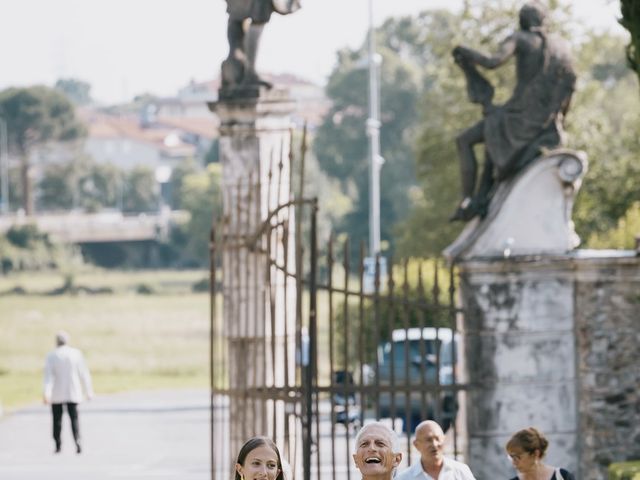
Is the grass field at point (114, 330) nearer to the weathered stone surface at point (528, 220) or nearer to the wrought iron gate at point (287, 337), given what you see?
the wrought iron gate at point (287, 337)

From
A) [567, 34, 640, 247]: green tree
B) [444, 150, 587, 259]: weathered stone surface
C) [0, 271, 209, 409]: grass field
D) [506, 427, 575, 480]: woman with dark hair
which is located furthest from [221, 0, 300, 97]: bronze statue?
[0, 271, 209, 409]: grass field

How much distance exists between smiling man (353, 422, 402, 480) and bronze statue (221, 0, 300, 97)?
729 cm

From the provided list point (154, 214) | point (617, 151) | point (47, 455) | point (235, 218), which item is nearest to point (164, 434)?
point (47, 455)

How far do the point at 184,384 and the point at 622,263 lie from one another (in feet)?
120

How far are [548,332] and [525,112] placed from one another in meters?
1.45

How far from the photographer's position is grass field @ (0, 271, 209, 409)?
53.3 meters

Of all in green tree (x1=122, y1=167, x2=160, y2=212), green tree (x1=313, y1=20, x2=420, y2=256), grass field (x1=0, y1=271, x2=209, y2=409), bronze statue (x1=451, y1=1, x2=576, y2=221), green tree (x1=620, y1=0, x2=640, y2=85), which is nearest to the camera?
bronze statue (x1=451, y1=1, x2=576, y2=221)

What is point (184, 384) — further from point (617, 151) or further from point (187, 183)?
point (187, 183)

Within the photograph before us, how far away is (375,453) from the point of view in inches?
368

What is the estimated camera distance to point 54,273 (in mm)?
131000

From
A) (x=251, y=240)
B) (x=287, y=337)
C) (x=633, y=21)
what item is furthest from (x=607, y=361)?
(x=251, y=240)

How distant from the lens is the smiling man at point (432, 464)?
11.5 metres

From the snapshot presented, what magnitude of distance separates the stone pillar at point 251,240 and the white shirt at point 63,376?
5581 millimetres

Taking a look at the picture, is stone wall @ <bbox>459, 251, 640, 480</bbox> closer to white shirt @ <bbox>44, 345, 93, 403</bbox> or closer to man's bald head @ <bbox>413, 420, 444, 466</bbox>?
man's bald head @ <bbox>413, 420, 444, 466</bbox>
